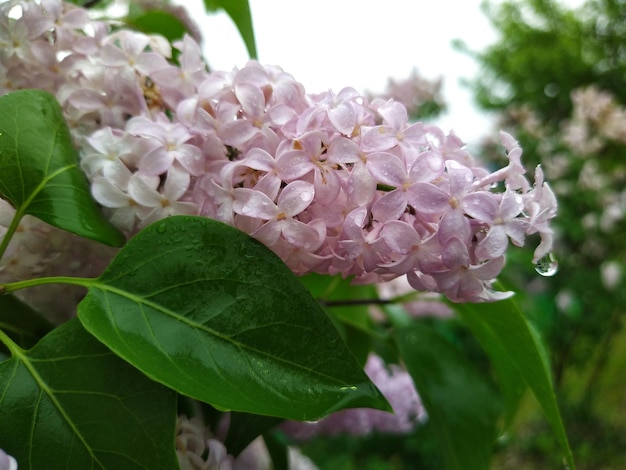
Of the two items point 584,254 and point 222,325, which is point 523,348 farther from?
point 584,254

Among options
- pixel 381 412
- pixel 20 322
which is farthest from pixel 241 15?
pixel 381 412

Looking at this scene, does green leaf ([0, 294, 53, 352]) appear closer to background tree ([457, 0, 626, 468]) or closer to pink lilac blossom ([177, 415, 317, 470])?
pink lilac blossom ([177, 415, 317, 470])

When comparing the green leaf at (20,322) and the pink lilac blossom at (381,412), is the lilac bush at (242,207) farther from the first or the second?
the pink lilac blossom at (381,412)

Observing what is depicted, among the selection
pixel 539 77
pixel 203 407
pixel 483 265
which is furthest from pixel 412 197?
pixel 539 77

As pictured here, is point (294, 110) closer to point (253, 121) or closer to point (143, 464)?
point (253, 121)

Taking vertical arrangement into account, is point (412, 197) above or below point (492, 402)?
above

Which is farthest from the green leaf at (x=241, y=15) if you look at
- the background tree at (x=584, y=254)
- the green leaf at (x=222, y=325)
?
the background tree at (x=584, y=254)

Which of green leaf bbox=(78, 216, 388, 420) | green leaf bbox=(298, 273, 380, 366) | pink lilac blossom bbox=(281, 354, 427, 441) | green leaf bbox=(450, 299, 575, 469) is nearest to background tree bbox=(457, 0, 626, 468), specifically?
pink lilac blossom bbox=(281, 354, 427, 441)
